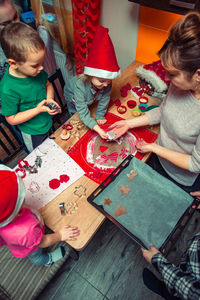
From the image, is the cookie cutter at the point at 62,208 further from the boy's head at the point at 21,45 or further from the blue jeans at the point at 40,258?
the boy's head at the point at 21,45

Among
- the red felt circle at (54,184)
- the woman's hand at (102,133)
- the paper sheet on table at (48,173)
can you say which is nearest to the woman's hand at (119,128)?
the woman's hand at (102,133)

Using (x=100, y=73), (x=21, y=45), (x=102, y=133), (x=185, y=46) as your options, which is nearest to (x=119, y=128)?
(x=102, y=133)

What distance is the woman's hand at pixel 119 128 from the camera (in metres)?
1.17

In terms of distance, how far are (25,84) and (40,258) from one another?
100 cm

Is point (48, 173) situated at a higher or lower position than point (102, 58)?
lower

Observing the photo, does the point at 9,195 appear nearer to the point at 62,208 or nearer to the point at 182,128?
the point at 62,208

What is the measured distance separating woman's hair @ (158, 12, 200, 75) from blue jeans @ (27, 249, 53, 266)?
1.14 meters

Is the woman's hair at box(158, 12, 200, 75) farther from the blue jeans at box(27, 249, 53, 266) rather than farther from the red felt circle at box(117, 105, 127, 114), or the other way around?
the blue jeans at box(27, 249, 53, 266)

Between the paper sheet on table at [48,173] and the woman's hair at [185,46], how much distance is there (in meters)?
0.69

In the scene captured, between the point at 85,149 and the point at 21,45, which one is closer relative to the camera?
the point at 21,45

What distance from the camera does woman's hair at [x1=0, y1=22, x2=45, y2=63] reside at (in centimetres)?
94

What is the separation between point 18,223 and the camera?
81cm

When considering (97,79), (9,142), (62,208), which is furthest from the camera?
(9,142)

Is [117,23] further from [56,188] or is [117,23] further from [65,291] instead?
[65,291]
